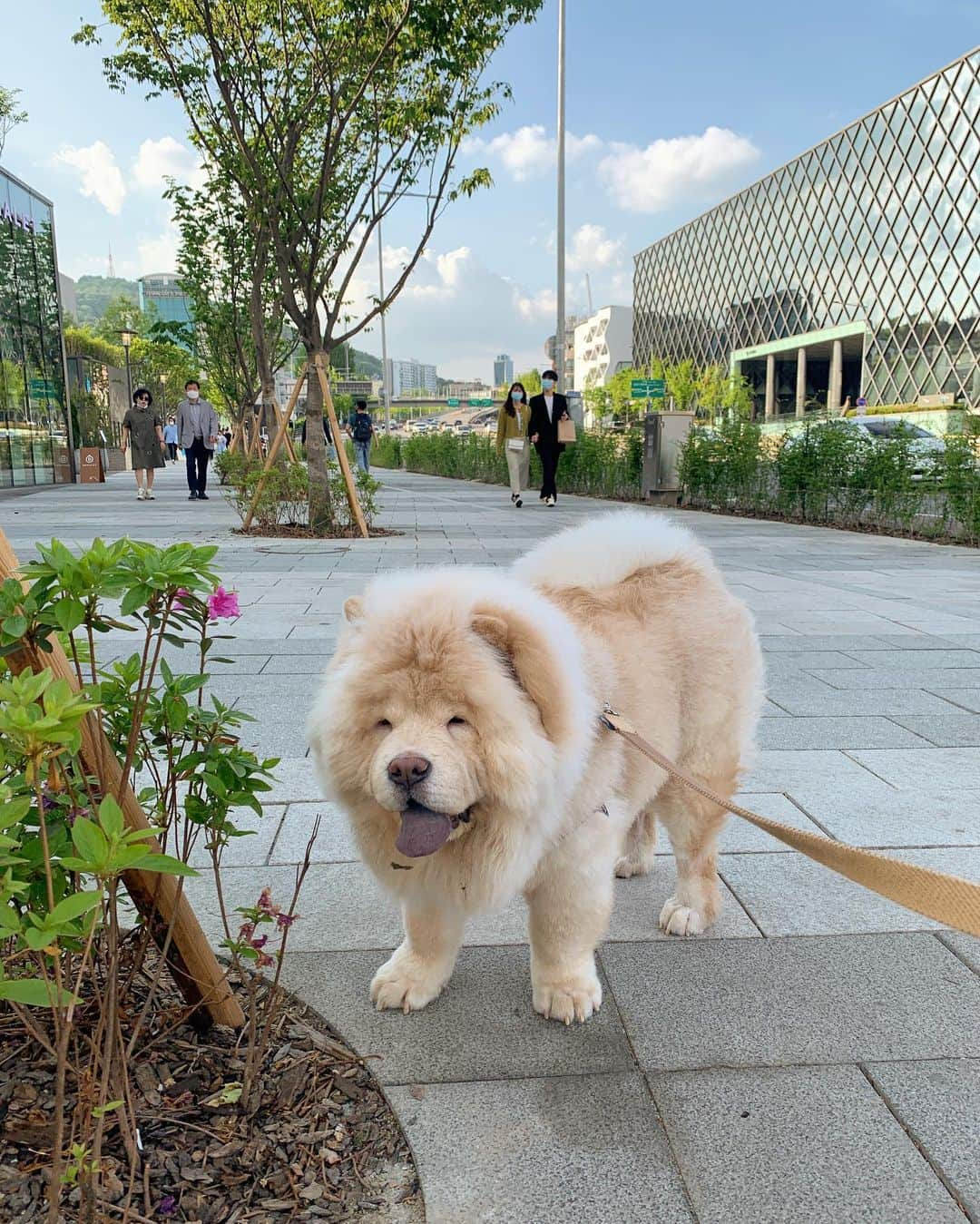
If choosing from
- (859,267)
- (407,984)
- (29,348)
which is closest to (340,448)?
(407,984)

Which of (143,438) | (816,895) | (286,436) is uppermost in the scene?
(143,438)

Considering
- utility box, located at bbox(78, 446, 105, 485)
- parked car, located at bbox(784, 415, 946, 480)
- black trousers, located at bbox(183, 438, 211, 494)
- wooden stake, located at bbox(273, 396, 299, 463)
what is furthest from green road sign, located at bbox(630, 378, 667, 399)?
utility box, located at bbox(78, 446, 105, 485)

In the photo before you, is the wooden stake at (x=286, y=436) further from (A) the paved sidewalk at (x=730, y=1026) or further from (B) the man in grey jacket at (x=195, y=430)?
(A) the paved sidewalk at (x=730, y=1026)

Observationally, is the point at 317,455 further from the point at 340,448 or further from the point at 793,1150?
the point at 793,1150

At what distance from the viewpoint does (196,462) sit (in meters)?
20.1

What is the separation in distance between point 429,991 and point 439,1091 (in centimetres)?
37

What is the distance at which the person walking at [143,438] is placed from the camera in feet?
60.4

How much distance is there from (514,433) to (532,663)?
53.2ft

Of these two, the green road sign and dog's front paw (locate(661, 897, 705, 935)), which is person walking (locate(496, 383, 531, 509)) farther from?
dog's front paw (locate(661, 897, 705, 935))

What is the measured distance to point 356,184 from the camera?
13.6m

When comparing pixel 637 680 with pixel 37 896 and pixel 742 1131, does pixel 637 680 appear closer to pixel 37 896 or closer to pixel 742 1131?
pixel 742 1131

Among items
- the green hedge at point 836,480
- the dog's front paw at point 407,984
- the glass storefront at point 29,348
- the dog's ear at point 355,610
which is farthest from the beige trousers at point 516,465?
the dog's ear at point 355,610

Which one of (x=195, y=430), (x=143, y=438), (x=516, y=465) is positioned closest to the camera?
(x=516, y=465)

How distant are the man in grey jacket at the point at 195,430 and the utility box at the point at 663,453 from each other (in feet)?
32.3
